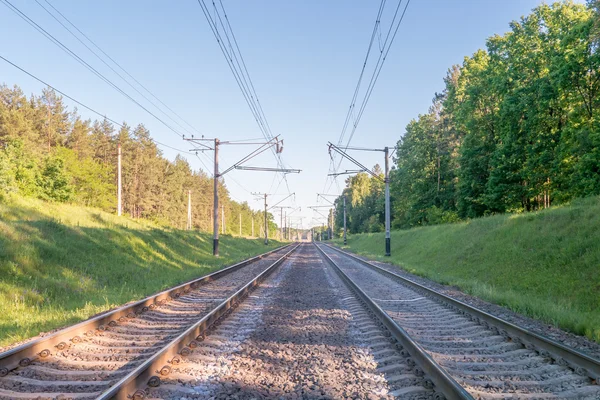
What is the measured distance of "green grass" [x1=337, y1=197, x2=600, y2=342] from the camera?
10.0 meters

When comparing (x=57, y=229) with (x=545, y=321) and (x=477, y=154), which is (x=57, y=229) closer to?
(x=545, y=321)

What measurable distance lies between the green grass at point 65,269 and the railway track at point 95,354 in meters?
1.00

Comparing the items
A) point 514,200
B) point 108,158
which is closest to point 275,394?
point 514,200

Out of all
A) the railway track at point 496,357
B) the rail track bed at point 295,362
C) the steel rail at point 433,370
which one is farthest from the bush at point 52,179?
the steel rail at point 433,370

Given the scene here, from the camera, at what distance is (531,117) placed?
31.1m

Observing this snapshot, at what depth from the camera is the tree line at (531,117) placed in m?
25.4

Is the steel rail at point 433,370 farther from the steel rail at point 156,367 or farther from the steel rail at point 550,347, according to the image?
the steel rail at point 156,367

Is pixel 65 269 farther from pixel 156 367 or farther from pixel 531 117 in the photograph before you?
pixel 531 117

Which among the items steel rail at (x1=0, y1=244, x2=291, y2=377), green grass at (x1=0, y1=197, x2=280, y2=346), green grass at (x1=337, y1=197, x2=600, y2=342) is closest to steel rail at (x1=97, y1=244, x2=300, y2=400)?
steel rail at (x1=0, y1=244, x2=291, y2=377)

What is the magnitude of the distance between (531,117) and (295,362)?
31707 millimetres

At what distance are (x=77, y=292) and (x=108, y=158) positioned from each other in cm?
7195

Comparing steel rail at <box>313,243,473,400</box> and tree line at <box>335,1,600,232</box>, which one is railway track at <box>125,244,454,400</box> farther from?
tree line at <box>335,1,600,232</box>

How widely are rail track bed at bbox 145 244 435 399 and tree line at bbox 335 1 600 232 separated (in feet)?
62.7

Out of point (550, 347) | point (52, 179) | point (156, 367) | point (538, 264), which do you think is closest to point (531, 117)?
point (538, 264)
